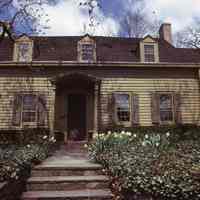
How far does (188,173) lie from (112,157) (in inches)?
71.1

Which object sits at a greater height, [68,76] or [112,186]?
[68,76]

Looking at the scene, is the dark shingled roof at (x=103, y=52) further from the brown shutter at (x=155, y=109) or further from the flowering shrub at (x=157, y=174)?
the flowering shrub at (x=157, y=174)

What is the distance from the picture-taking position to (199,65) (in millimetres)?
13586

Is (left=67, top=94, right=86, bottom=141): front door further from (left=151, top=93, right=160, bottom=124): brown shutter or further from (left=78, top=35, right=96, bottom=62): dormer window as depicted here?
(left=151, top=93, right=160, bottom=124): brown shutter

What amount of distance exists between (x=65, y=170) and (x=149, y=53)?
1095 cm

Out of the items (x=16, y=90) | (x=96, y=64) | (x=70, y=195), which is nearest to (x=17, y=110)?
(x=16, y=90)

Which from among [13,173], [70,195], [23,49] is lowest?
[70,195]

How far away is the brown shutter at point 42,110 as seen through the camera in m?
12.7

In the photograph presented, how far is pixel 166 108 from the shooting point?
13500 mm

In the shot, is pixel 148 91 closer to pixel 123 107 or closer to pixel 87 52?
pixel 123 107

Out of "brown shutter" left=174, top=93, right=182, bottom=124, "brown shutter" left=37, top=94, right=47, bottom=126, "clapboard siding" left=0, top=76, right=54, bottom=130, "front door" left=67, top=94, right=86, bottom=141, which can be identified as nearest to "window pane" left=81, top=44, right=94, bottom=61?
"front door" left=67, top=94, right=86, bottom=141

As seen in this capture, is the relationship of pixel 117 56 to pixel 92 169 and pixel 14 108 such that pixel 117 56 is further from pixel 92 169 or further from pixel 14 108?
pixel 92 169

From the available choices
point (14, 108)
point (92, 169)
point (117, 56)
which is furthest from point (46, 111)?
point (92, 169)

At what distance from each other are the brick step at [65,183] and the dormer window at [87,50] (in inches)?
388
